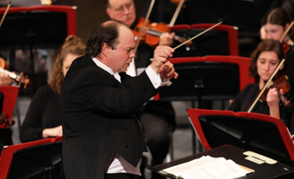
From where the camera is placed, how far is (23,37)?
2781 mm

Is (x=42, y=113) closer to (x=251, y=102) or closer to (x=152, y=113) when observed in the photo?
(x=152, y=113)

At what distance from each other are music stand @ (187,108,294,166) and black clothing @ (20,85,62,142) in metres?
0.90

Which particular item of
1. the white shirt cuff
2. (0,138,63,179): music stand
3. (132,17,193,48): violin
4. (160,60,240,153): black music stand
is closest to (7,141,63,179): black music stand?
(0,138,63,179): music stand

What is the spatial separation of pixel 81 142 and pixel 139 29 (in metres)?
A: 1.67

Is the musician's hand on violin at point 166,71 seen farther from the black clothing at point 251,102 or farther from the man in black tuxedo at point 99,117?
the black clothing at point 251,102

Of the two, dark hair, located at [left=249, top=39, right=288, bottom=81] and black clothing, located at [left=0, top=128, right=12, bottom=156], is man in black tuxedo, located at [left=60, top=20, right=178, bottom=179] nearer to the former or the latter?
black clothing, located at [left=0, top=128, right=12, bottom=156]

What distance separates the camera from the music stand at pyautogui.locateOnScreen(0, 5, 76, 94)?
8.64ft

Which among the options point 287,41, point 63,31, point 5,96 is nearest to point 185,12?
point 287,41

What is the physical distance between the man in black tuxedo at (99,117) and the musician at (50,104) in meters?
0.79

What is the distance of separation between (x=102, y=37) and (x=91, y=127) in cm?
36

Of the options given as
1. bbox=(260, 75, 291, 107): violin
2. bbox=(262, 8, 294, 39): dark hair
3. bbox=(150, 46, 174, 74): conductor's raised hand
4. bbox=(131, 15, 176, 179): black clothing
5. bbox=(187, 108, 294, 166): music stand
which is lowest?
bbox=(131, 15, 176, 179): black clothing

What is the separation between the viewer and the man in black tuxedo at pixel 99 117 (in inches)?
53.4

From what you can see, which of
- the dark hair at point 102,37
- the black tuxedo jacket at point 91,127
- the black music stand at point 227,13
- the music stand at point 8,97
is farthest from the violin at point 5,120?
the black music stand at point 227,13

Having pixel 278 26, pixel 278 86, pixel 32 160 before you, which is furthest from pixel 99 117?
pixel 278 26
